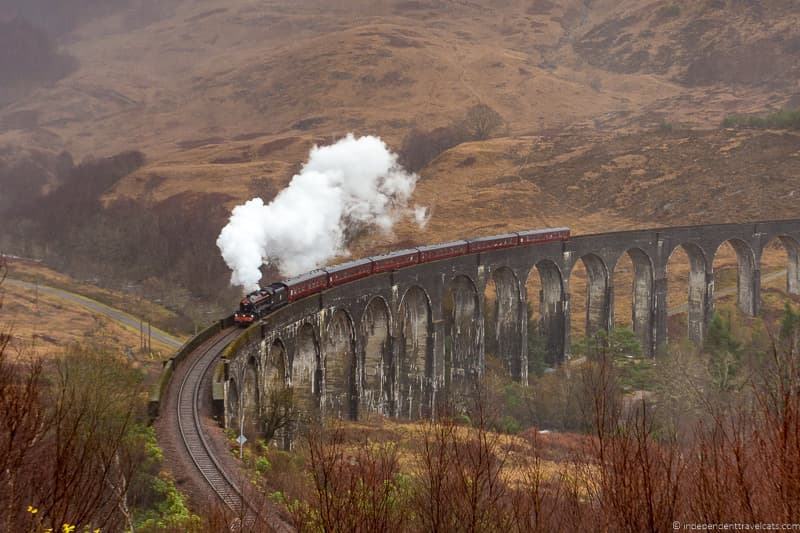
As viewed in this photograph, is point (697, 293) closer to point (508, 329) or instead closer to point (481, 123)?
point (508, 329)

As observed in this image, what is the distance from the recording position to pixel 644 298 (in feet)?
209

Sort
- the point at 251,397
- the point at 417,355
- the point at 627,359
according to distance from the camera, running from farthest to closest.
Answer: the point at 627,359
the point at 417,355
the point at 251,397

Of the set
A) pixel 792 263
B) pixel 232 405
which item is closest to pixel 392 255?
pixel 232 405

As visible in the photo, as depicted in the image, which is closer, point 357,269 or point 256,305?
point 256,305

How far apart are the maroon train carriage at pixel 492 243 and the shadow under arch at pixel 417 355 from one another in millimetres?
6454

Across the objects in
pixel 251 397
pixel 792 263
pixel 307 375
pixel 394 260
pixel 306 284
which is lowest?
pixel 251 397

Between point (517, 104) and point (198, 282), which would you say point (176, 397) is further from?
point (517, 104)

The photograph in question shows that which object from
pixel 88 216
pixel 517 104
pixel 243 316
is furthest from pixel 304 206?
pixel 517 104

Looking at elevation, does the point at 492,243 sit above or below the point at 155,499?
above

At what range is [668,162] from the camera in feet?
341

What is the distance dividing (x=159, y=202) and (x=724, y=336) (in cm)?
8979

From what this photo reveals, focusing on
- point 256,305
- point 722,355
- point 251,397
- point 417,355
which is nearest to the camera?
point 251,397

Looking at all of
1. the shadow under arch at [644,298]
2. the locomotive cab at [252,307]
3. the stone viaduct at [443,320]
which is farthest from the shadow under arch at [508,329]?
the locomotive cab at [252,307]

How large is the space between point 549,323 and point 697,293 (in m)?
14.6
